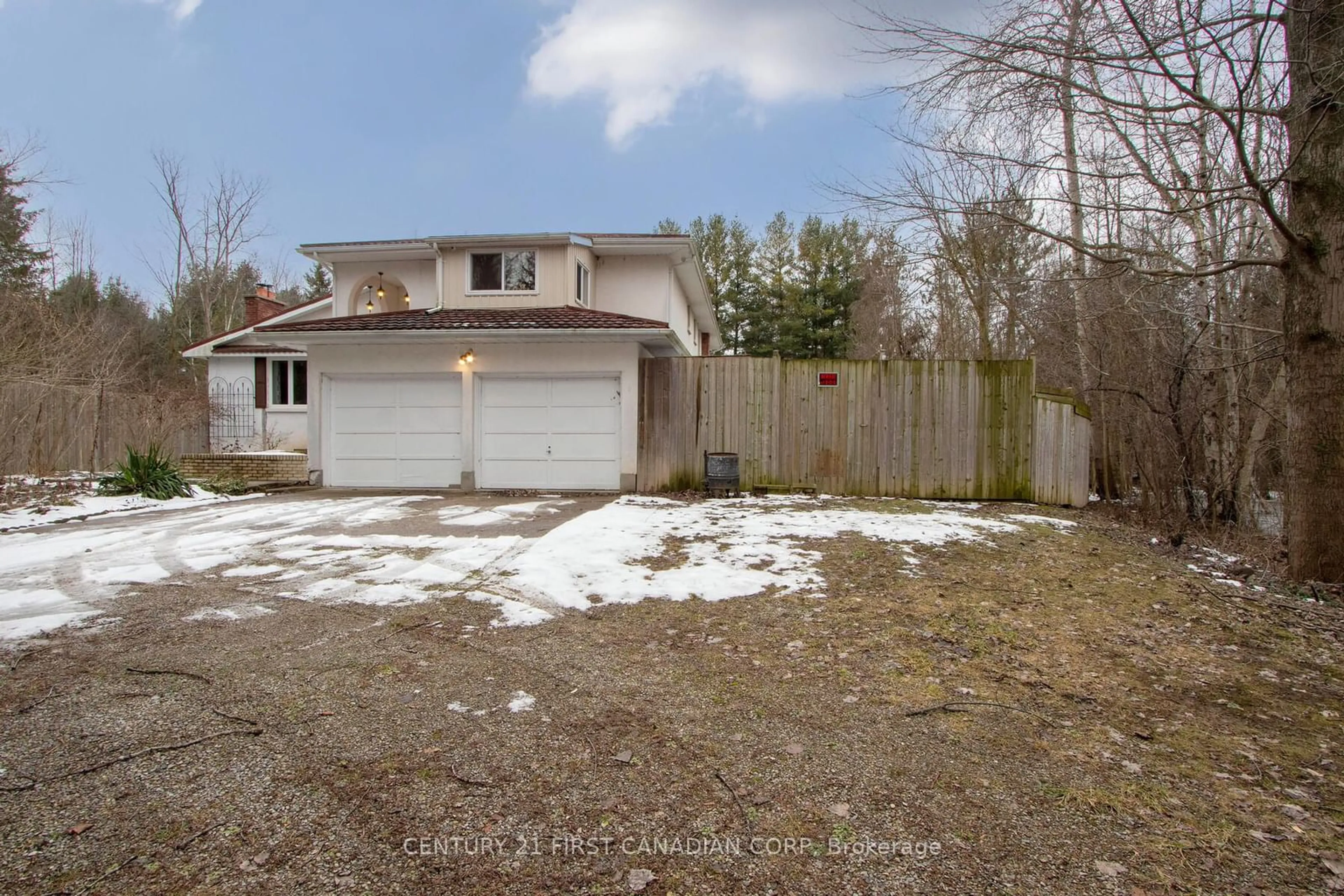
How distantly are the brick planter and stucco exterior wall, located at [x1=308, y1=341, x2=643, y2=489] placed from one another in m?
0.64

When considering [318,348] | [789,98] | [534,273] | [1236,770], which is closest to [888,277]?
[789,98]

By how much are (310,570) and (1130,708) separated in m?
5.70

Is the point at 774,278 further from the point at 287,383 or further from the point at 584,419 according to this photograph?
the point at 584,419

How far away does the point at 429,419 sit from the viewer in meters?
11.0

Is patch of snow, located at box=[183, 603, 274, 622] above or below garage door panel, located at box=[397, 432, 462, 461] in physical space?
below

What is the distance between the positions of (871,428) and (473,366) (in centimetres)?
690

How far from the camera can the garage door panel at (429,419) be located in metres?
11.0

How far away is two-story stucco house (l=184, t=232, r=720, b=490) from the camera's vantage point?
10.5 meters

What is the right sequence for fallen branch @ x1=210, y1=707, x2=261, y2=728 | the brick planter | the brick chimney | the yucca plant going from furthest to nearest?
the brick chimney < the brick planter < the yucca plant < fallen branch @ x1=210, y1=707, x2=261, y2=728

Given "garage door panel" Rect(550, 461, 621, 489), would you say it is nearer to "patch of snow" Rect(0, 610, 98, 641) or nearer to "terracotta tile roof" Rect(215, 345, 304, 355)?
"patch of snow" Rect(0, 610, 98, 641)

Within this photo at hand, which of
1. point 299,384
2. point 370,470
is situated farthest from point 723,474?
point 299,384

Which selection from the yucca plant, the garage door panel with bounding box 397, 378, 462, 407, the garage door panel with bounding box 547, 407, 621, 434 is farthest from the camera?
the garage door panel with bounding box 397, 378, 462, 407

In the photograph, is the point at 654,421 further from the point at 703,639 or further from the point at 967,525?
the point at 703,639

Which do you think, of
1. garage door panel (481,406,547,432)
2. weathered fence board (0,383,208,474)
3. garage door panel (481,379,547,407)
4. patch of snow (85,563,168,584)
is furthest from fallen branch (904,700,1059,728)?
weathered fence board (0,383,208,474)
